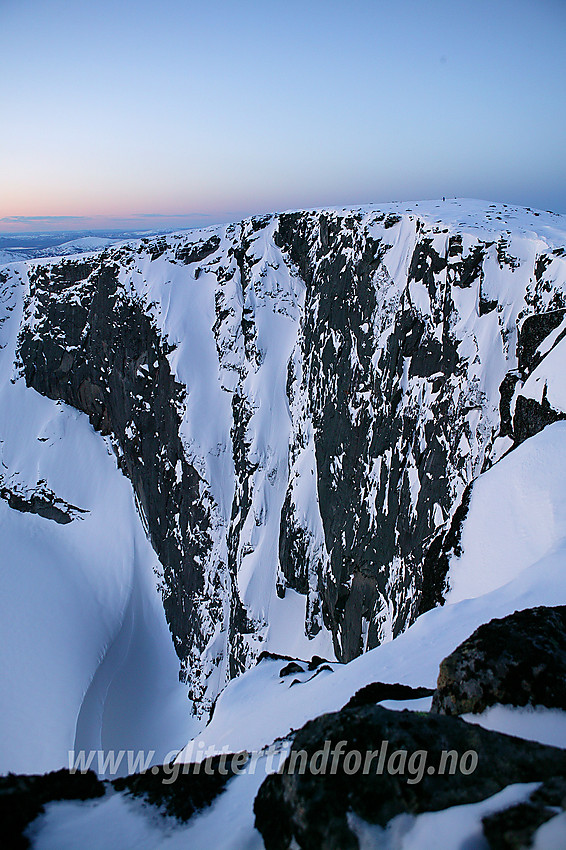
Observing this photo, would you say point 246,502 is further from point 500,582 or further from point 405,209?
point 500,582

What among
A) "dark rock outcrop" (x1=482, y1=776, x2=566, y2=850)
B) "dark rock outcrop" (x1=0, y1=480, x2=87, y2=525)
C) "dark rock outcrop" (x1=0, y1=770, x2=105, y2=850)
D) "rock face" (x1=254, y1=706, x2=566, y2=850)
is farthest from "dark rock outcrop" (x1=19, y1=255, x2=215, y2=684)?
"dark rock outcrop" (x1=482, y1=776, x2=566, y2=850)

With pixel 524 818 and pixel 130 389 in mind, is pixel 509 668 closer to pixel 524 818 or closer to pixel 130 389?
pixel 524 818

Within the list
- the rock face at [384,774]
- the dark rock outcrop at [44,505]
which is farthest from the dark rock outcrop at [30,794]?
the dark rock outcrop at [44,505]

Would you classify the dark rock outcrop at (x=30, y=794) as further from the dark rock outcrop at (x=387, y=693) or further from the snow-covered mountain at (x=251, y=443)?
the snow-covered mountain at (x=251, y=443)

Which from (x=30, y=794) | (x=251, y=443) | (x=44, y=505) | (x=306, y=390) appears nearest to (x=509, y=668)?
(x=30, y=794)

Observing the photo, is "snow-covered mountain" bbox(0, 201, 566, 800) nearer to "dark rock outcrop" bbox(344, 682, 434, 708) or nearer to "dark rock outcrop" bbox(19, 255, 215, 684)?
"dark rock outcrop" bbox(19, 255, 215, 684)

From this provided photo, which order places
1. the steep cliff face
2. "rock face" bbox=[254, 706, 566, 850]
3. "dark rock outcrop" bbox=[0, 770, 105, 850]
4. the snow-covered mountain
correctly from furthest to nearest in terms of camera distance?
1. the steep cliff face
2. the snow-covered mountain
3. "dark rock outcrop" bbox=[0, 770, 105, 850]
4. "rock face" bbox=[254, 706, 566, 850]
